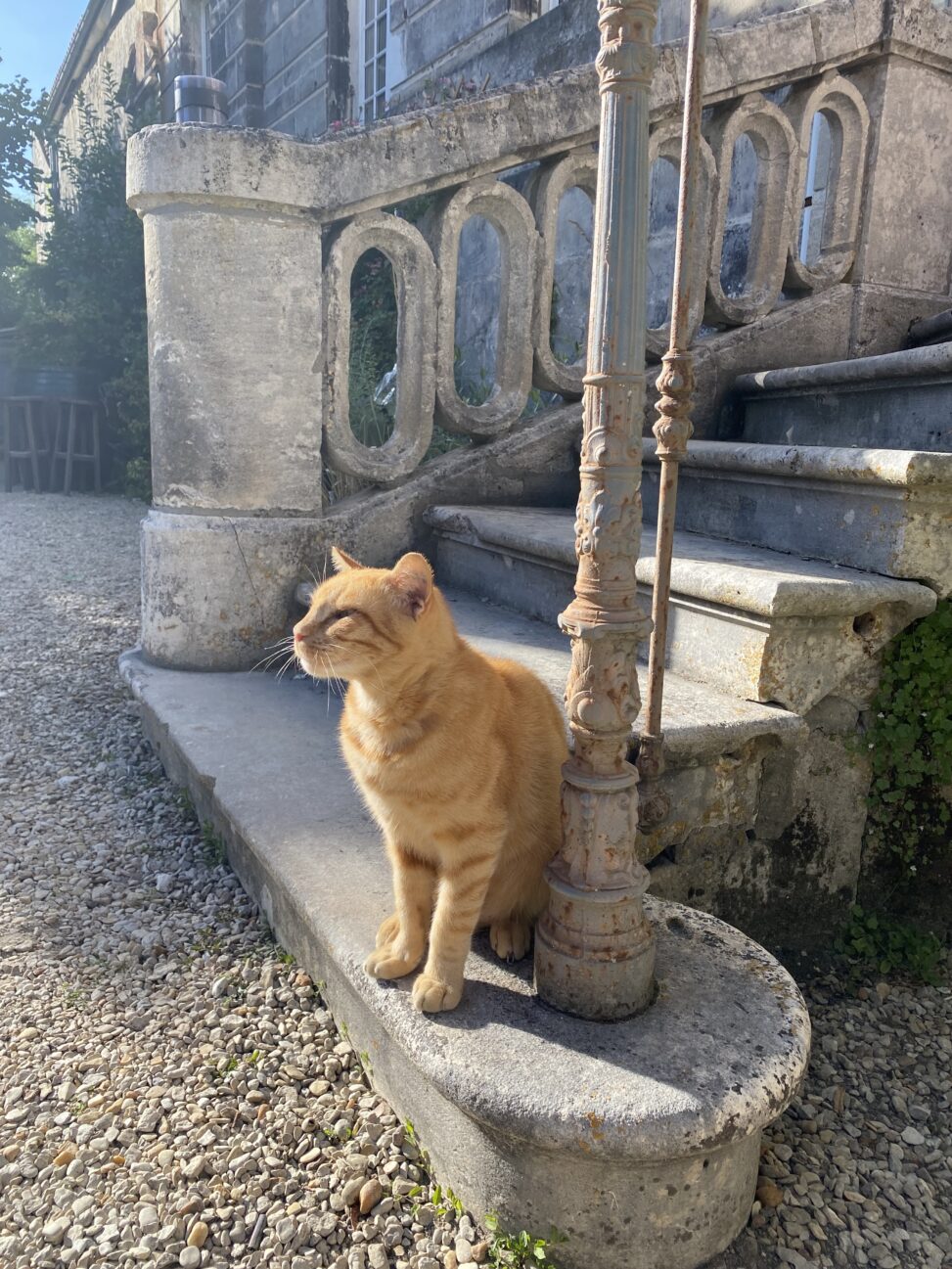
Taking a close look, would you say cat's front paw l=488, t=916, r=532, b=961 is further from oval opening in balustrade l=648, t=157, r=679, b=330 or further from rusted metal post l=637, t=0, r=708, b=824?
oval opening in balustrade l=648, t=157, r=679, b=330

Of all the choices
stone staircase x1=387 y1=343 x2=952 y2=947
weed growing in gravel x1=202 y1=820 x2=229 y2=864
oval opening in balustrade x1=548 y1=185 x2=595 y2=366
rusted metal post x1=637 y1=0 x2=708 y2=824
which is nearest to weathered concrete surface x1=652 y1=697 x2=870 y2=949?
stone staircase x1=387 y1=343 x2=952 y2=947

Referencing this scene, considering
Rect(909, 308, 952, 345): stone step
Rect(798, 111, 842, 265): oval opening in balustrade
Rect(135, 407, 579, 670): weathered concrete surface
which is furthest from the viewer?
Rect(798, 111, 842, 265): oval opening in balustrade

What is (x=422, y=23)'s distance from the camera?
27.5 feet

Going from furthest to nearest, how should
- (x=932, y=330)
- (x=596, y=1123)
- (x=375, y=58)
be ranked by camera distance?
1. (x=375, y=58)
2. (x=932, y=330)
3. (x=596, y=1123)

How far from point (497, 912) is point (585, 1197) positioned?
1.75ft

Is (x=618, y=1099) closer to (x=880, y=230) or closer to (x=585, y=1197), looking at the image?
(x=585, y=1197)

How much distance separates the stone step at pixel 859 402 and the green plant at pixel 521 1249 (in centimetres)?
262

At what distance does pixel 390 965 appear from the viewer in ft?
5.73

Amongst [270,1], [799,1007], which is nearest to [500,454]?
[799,1007]

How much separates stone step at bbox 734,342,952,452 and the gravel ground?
1.81 metres

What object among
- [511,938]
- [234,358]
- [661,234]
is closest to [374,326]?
[661,234]

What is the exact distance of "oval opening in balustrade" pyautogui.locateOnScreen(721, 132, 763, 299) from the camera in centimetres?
468

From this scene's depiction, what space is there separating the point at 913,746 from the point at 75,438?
1065cm

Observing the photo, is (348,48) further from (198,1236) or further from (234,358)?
(198,1236)
